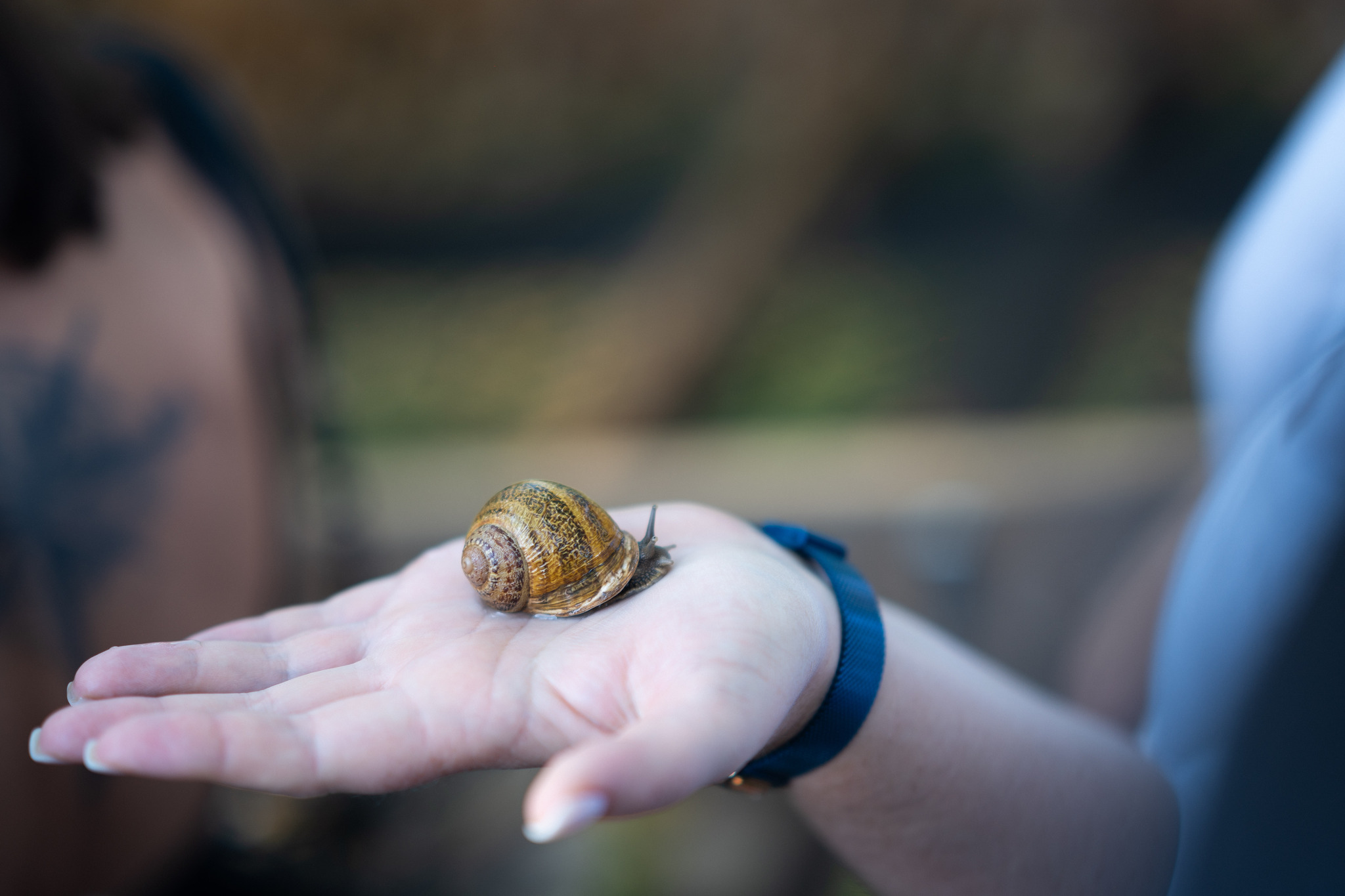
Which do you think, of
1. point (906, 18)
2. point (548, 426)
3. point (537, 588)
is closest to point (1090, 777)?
point (537, 588)

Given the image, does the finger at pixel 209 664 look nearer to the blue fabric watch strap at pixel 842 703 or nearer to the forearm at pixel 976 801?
the blue fabric watch strap at pixel 842 703

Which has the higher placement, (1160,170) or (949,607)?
(1160,170)

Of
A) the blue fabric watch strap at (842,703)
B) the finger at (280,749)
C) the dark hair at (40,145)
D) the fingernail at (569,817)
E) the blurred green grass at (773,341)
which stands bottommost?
the blurred green grass at (773,341)

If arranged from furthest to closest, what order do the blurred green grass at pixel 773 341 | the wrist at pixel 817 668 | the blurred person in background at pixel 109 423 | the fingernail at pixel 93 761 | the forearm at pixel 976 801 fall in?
the blurred green grass at pixel 773 341 → the blurred person in background at pixel 109 423 → the forearm at pixel 976 801 → the wrist at pixel 817 668 → the fingernail at pixel 93 761

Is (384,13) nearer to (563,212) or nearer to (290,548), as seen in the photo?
(563,212)

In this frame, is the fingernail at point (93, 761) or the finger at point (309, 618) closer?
the fingernail at point (93, 761)

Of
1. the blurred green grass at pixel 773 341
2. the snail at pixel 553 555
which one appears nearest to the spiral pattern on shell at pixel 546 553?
the snail at pixel 553 555
